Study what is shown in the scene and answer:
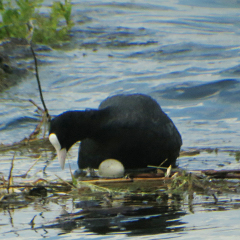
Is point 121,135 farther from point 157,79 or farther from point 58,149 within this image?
point 157,79

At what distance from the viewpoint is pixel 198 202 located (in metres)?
4.23

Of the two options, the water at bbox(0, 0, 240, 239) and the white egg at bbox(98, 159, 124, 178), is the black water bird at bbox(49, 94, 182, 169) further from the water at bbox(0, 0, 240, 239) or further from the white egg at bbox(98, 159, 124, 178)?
the water at bbox(0, 0, 240, 239)

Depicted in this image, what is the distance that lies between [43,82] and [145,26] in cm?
491

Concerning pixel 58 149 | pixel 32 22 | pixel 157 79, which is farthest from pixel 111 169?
pixel 32 22

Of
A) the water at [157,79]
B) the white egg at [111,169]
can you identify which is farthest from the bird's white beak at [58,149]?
the white egg at [111,169]

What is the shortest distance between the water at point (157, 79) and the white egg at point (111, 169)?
301mm

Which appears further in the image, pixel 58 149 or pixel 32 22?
pixel 32 22

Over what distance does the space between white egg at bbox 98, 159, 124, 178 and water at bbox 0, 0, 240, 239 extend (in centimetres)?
30

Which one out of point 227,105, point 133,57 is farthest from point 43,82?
point 227,105

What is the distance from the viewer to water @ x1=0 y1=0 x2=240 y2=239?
4.11 m

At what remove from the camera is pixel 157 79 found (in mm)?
10180

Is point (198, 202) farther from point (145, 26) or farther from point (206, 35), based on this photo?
point (145, 26)

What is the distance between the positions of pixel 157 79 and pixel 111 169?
4979mm

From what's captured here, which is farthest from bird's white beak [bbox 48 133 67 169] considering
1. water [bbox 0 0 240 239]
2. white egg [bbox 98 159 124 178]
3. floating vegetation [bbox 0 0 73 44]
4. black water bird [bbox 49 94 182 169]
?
floating vegetation [bbox 0 0 73 44]
